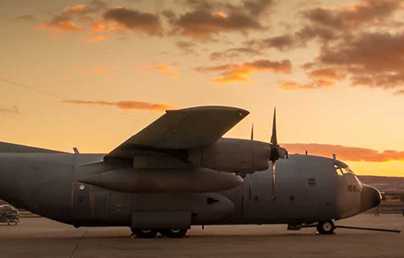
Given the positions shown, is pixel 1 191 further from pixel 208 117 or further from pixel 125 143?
pixel 208 117

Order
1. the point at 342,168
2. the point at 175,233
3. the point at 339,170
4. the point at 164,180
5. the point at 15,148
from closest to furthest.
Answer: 1. the point at 164,180
2. the point at 175,233
3. the point at 15,148
4. the point at 339,170
5. the point at 342,168

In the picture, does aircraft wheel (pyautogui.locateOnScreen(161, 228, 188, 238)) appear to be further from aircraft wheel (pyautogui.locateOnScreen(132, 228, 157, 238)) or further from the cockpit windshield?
the cockpit windshield

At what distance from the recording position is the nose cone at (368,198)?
28239mm

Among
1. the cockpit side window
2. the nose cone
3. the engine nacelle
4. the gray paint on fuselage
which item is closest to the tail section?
the gray paint on fuselage

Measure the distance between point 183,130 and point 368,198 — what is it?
11.9 m

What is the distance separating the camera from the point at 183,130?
70.1 feet

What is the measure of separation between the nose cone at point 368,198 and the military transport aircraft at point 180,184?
0.05 meters

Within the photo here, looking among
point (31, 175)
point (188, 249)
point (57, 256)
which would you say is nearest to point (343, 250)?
point (188, 249)

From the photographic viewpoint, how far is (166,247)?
68.9 ft

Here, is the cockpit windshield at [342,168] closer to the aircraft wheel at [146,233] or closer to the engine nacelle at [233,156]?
the engine nacelle at [233,156]

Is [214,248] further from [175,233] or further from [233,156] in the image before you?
→ [175,233]

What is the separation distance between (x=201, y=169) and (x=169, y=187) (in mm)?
1596

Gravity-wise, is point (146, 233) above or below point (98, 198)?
below

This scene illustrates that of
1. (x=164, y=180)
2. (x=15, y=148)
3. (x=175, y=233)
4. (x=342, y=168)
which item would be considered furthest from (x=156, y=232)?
(x=342, y=168)
